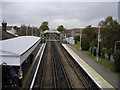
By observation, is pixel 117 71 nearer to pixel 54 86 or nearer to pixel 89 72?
pixel 89 72

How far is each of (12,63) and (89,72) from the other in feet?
26.3

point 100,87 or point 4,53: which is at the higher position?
point 4,53

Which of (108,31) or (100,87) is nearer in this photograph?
(100,87)

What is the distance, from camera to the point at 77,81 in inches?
579

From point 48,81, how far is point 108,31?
10300mm

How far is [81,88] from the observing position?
1280 centimetres

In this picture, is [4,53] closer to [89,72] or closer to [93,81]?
[93,81]

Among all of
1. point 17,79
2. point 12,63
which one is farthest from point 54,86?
point 12,63

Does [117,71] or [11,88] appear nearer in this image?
[11,88]

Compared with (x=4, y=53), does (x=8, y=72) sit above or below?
below

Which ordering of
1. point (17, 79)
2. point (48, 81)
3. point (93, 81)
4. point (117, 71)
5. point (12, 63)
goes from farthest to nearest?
1. point (117, 71)
2. point (48, 81)
3. point (93, 81)
4. point (17, 79)
5. point (12, 63)

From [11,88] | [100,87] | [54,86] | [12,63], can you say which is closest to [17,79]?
[11,88]

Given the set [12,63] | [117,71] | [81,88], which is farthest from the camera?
[117,71]

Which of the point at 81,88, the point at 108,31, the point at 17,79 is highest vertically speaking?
the point at 108,31
